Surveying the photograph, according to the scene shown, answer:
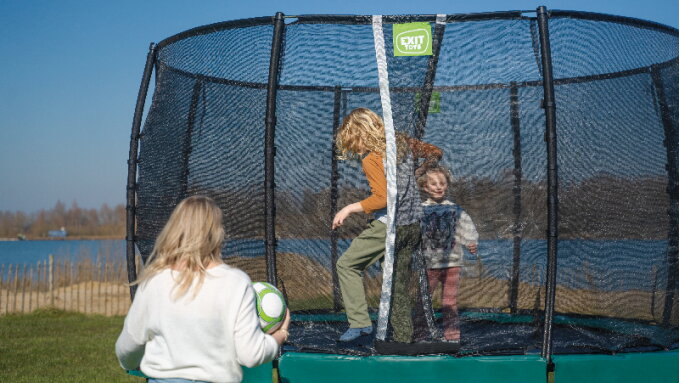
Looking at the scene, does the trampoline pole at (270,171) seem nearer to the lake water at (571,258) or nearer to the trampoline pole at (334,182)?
the lake water at (571,258)

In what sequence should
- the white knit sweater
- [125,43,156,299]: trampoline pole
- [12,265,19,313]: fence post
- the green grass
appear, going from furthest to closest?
[12,265,19,313]: fence post < the green grass < [125,43,156,299]: trampoline pole < the white knit sweater

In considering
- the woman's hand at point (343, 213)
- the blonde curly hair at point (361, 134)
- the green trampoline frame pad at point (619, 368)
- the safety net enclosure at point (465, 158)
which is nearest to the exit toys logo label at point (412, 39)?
the safety net enclosure at point (465, 158)

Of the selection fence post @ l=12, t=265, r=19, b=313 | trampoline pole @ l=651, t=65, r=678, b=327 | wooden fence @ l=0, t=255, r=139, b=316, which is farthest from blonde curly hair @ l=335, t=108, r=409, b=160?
fence post @ l=12, t=265, r=19, b=313

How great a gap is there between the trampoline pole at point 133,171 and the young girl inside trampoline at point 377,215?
1227 millimetres

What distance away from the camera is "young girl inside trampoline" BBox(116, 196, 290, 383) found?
6.22 ft

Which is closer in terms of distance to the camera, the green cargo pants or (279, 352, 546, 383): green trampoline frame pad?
(279, 352, 546, 383): green trampoline frame pad

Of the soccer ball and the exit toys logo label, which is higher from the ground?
the exit toys logo label

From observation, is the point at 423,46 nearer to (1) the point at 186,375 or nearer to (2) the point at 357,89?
(2) the point at 357,89

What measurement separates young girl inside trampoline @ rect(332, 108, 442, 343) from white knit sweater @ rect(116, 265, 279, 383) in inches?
49.9

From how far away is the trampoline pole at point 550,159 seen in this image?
322 cm

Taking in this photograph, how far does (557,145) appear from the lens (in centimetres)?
331

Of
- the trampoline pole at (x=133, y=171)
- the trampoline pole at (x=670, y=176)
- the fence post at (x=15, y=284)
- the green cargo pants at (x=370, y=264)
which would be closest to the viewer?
the green cargo pants at (x=370, y=264)

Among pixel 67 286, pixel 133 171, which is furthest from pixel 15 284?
pixel 133 171

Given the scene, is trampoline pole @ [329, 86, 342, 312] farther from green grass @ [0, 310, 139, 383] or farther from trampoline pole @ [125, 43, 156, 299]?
green grass @ [0, 310, 139, 383]
